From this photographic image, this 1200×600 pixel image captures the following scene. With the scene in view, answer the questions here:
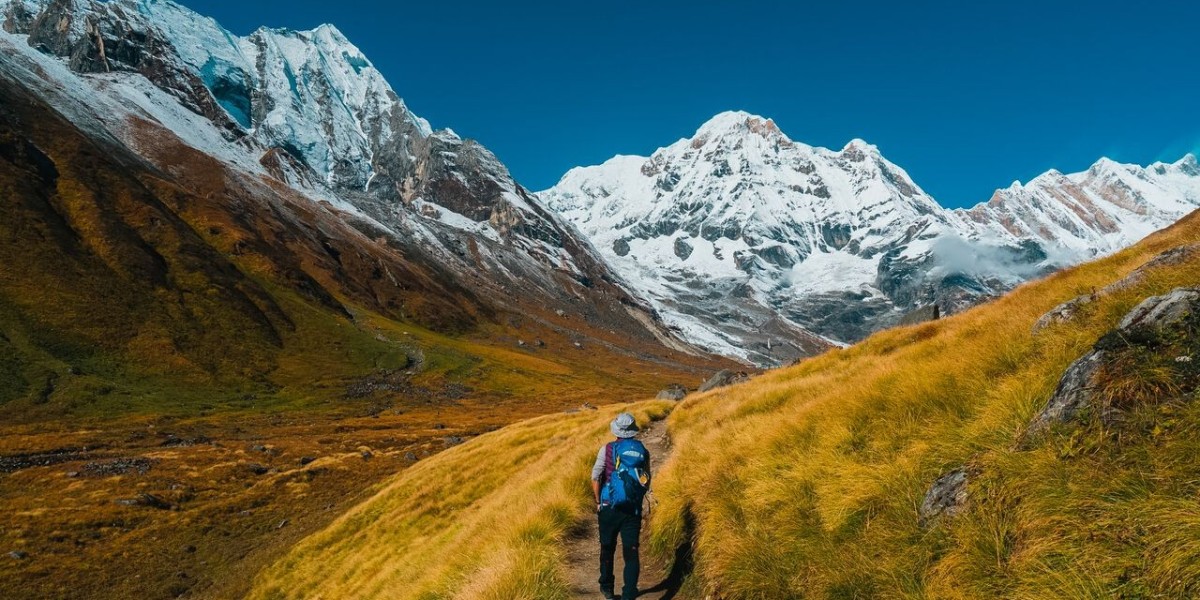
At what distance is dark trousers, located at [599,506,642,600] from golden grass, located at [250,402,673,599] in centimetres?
80

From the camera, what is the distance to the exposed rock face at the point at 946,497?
652 centimetres

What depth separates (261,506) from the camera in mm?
45656

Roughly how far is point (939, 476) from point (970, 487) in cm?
86

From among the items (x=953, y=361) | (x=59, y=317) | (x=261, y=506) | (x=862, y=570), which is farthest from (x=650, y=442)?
(x=59, y=317)

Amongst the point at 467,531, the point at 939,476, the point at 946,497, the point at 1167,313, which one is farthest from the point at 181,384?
the point at 1167,313

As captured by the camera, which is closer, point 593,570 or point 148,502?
point 593,570

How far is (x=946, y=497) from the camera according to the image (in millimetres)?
6770

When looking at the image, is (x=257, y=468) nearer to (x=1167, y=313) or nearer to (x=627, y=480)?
(x=627, y=480)

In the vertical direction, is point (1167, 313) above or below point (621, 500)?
above

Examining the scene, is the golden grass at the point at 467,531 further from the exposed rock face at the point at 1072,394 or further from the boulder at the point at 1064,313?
the boulder at the point at 1064,313

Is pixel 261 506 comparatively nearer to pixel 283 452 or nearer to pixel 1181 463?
pixel 283 452

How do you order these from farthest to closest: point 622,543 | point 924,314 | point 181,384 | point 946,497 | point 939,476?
point 181,384 < point 924,314 < point 622,543 < point 939,476 < point 946,497

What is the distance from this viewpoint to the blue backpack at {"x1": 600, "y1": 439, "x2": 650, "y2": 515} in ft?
32.4

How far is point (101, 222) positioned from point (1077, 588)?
166 m
